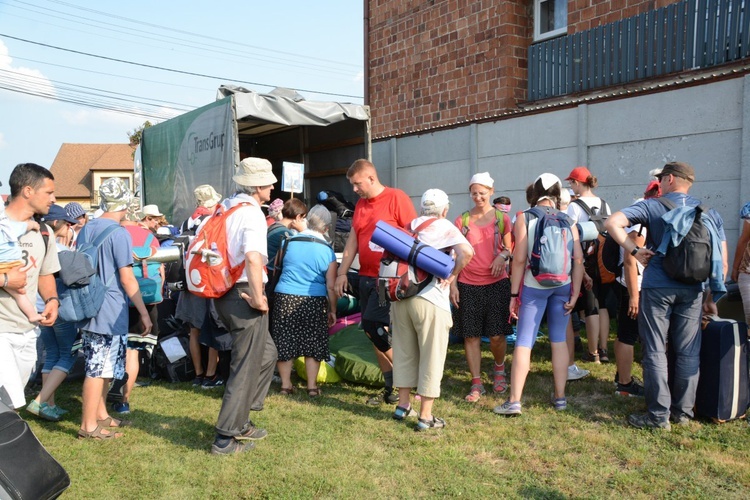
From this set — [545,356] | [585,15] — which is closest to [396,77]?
[585,15]

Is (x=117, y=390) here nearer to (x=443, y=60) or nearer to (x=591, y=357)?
(x=591, y=357)

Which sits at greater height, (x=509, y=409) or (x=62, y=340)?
(x=62, y=340)

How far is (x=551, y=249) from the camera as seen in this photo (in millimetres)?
4484

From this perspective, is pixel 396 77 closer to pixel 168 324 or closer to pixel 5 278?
pixel 168 324

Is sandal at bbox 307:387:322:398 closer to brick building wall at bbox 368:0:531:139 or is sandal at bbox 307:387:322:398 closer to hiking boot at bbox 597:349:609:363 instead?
hiking boot at bbox 597:349:609:363

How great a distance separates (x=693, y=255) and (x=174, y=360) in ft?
14.9

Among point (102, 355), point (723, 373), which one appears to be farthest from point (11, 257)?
point (723, 373)

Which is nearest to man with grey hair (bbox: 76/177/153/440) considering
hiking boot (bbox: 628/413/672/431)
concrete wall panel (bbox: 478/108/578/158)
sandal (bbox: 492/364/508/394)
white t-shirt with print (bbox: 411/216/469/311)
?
white t-shirt with print (bbox: 411/216/469/311)

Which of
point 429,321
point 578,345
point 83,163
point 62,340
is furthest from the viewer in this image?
point 83,163

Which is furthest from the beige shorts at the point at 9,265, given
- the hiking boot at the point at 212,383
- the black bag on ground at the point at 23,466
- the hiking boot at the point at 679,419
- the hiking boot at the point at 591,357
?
the hiking boot at the point at 591,357

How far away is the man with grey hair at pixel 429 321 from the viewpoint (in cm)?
433

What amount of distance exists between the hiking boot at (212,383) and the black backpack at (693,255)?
3.95m

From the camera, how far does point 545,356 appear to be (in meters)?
6.38

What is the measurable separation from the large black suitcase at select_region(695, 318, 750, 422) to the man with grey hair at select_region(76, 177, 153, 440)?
403 cm
